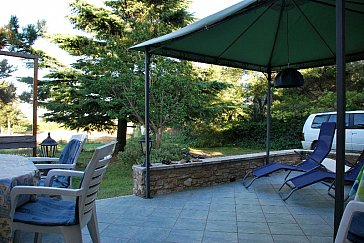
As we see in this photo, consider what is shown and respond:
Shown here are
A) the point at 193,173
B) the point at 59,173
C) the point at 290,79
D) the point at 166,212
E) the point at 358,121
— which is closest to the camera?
the point at 59,173

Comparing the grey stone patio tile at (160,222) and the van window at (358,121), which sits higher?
the van window at (358,121)

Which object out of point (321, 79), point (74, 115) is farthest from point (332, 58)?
point (74, 115)

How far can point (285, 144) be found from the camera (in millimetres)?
10492

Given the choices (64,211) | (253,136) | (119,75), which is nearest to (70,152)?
(64,211)

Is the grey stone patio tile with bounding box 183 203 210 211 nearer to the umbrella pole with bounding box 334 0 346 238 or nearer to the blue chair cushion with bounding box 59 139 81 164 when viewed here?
the blue chair cushion with bounding box 59 139 81 164

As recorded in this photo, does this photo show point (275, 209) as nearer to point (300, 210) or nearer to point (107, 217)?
point (300, 210)

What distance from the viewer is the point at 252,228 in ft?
9.94

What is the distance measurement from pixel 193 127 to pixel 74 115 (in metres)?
4.46

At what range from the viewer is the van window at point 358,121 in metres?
7.13

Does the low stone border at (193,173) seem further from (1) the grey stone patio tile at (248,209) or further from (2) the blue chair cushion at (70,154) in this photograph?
(2) the blue chair cushion at (70,154)

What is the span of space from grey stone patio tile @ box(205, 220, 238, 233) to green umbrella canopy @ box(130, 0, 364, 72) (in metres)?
2.30

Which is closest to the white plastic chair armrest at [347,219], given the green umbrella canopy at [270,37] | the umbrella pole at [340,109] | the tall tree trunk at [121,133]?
the umbrella pole at [340,109]

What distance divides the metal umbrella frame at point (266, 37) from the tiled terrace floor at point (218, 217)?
631 millimetres

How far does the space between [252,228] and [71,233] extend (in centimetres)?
198
